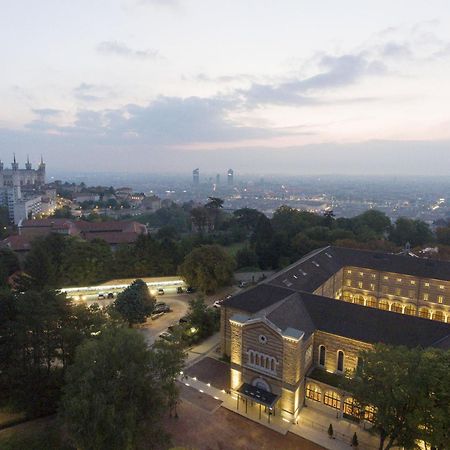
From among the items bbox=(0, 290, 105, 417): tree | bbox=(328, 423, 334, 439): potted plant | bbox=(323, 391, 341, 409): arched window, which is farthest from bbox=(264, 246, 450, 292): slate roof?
bbox=(0, 290, 105, 417): tree

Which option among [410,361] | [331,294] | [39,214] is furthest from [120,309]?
[39,214]

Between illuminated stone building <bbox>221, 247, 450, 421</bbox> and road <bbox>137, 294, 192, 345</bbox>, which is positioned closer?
illuminated stone building <bbox>221, 247, 450, 421</bbox>

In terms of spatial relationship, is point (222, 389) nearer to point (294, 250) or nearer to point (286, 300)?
point (286, 300)

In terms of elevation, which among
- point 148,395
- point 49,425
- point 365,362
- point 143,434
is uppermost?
point 365,362

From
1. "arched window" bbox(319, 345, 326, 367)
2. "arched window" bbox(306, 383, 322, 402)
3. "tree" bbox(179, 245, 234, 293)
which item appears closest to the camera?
"arched window" bbox(306, 383, 322, 402)

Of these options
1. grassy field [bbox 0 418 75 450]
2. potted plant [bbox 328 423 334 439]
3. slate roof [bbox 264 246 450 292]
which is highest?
slate roof [bbox 264 246 450 292]

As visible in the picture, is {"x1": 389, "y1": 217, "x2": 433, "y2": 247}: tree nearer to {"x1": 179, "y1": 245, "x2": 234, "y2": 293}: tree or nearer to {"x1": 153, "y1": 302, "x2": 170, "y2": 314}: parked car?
{"x1": 179, "y1": 245, "x2": 234, "y2": 293}: tree
